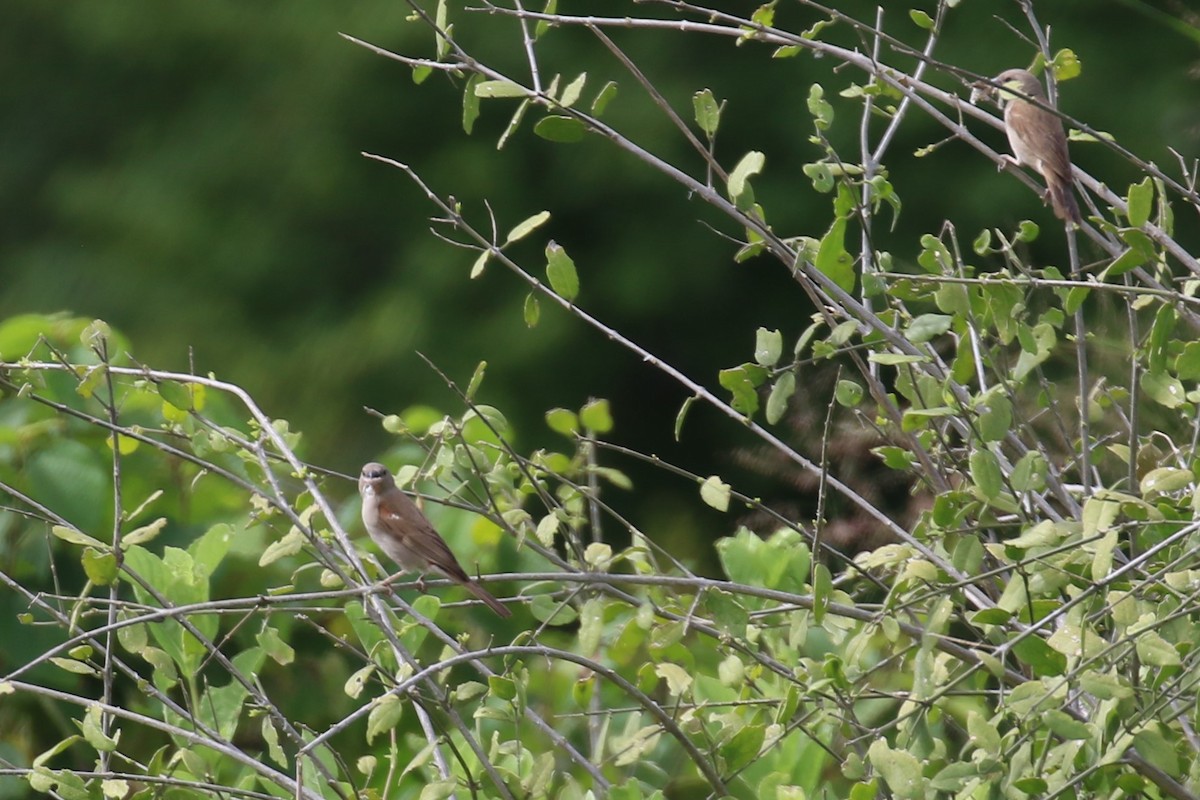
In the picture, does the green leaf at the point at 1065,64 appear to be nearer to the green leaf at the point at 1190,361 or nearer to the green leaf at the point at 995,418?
the green leaf at the point at 1190,361

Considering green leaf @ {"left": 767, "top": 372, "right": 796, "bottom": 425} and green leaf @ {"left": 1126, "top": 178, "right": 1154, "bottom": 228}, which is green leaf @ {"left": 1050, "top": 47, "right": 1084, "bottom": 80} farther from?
green leaf @ {"left": 767, "top": 372, "right": 796, "bottom": 425}

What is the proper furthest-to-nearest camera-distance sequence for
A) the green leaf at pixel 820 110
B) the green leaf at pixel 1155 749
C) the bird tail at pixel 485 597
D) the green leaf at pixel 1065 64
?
the bird tail at pixel 485 597
the green leaf at pixel 1065 64
the green leaf at pixel 820 110
the green leaf at pixel 1155 749

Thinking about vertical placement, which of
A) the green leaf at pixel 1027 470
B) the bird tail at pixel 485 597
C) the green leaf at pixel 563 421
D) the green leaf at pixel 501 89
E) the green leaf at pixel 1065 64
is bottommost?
the bird tail at pixel 485 597

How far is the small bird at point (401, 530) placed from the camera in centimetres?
323

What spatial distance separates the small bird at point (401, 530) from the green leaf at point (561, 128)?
1390 millimetres

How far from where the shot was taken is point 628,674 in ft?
10.4

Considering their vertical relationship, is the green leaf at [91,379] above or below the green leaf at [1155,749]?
below

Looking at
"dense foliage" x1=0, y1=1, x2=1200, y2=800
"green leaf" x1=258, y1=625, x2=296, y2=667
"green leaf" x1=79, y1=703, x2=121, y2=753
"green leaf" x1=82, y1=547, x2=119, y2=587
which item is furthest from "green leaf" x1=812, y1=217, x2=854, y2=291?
"green leaf" x1=79, y1=703, x2=121, y2=753


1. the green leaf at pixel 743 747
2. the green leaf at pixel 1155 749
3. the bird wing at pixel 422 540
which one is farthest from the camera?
the bird wing at pixel 422 540

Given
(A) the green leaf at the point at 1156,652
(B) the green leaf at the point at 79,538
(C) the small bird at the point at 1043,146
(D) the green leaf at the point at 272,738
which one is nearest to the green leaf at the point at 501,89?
(B) the green leaf at the point at 79,538

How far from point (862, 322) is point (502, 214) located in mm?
5084

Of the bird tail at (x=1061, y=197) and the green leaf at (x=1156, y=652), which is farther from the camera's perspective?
the bird tail at (x=1061, y=197)

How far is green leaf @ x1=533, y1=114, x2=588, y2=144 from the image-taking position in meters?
1.90

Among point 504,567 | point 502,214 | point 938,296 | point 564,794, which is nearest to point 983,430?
point 938,296
